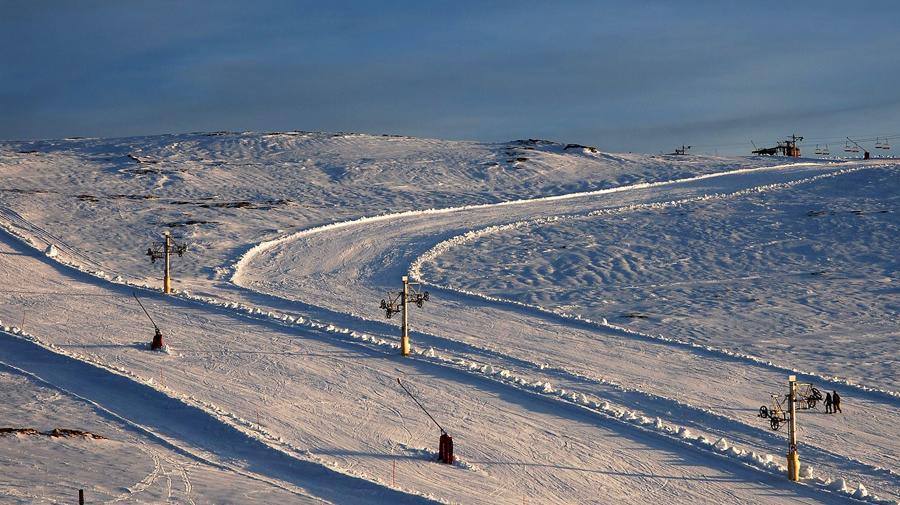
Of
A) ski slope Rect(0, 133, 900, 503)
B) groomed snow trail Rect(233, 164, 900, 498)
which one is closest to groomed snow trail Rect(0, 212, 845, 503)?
ski slope Rect(0, 133, 900, 503)

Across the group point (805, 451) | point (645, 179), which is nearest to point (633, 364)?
point (805, 451)

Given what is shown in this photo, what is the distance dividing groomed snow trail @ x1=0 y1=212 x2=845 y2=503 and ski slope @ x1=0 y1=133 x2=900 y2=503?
0.08 m

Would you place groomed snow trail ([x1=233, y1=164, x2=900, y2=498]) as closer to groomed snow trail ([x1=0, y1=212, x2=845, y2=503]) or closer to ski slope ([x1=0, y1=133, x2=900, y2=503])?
ski slope ([x1=0, y1=133, x2=900, y2=503])

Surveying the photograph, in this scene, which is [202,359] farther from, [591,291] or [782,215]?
[782,215]

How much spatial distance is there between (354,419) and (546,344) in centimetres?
1177

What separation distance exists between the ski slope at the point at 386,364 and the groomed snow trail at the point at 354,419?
0.08 metres

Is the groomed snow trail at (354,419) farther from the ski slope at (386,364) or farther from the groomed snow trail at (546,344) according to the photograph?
the groomed snow trail at (546,344)

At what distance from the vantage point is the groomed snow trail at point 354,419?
2506 cm

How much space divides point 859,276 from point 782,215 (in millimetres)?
12933

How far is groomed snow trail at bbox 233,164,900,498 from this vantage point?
97.6 feet

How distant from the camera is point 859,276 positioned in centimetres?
5175

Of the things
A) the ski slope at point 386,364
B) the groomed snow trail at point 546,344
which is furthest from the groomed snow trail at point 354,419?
the groomed snow trail at point 546,344

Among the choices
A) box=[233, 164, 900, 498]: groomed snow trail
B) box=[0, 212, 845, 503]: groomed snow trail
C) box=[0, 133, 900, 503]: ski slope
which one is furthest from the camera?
box=[233, 164, 900, 498]: groomed snow trail

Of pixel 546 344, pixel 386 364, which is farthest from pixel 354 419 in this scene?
pixel 546 344
